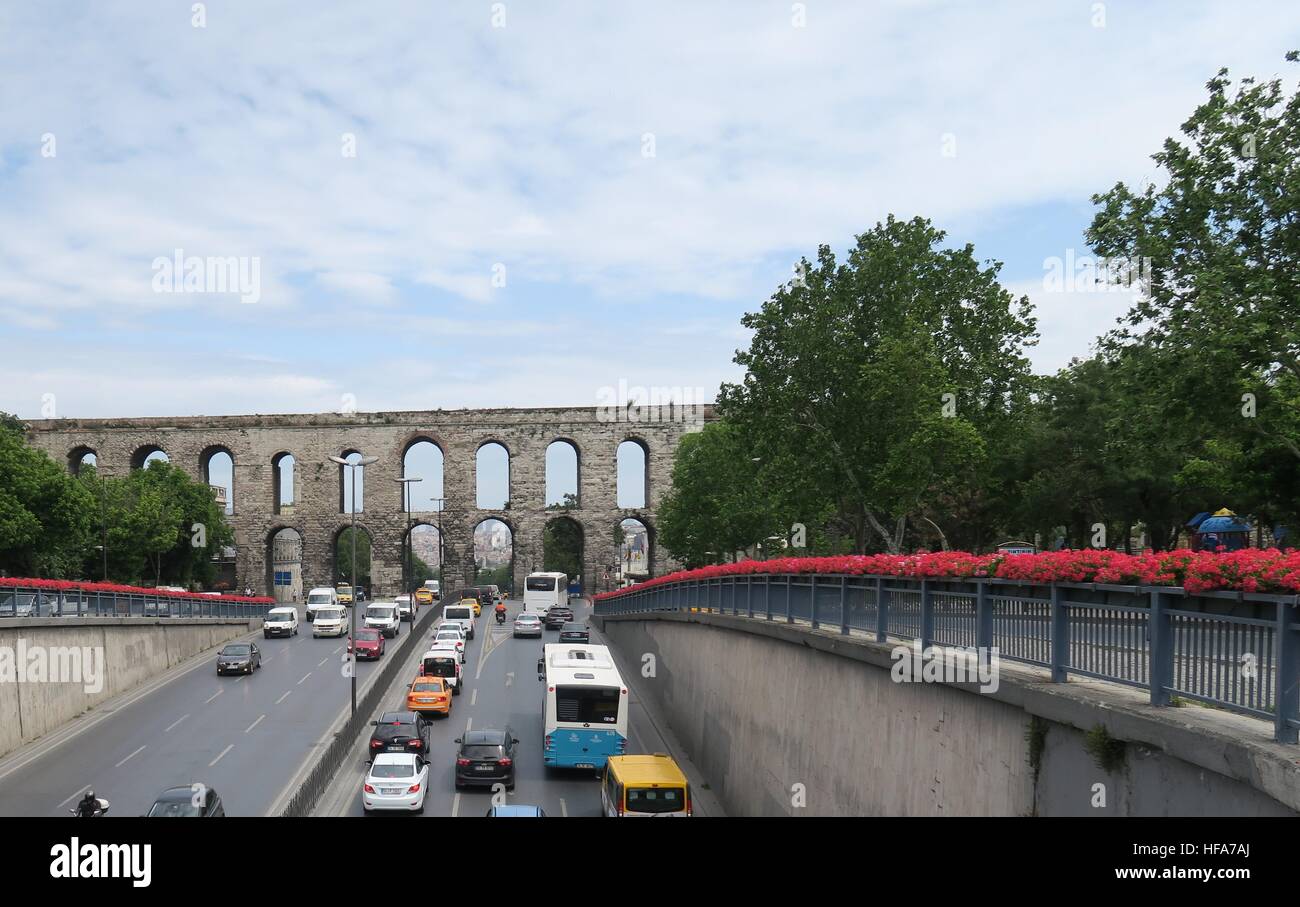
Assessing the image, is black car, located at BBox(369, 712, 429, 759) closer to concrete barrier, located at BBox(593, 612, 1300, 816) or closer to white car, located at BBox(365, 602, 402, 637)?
concrete barrier, located at BBox(593, 612, 1300, 816)

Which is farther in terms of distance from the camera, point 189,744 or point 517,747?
point 517,747

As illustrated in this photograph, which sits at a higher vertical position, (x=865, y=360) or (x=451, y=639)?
(x=865, y=360)

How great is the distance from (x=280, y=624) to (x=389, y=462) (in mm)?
41093

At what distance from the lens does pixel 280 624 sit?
6300 centimetres

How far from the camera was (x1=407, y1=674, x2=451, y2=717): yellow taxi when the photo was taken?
37.8 metres

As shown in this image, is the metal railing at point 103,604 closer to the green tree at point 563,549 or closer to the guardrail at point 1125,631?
the guardrail at point 1125,631

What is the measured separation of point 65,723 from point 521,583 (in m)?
66.2

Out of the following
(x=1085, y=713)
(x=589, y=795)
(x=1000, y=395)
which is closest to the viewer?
(x=1085, y=713)

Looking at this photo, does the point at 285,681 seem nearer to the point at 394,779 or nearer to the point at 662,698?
the point at 662,698

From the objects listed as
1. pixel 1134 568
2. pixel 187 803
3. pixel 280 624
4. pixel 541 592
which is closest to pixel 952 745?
pixel 1134 568

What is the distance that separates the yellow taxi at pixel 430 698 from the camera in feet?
124

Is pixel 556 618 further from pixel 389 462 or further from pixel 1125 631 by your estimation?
pixel 1125 631
